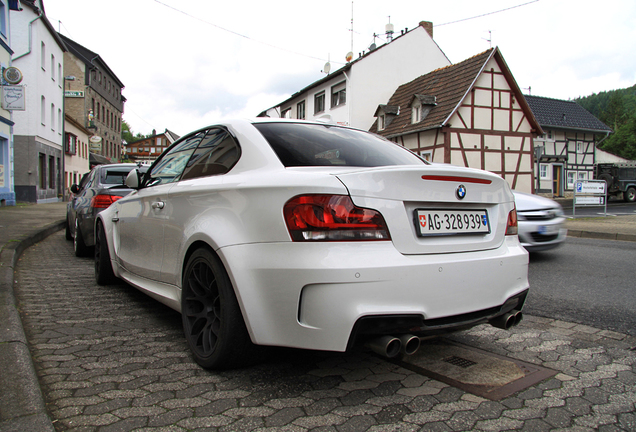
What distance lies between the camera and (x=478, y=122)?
2516cm

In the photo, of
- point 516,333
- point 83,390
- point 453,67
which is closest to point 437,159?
point 453,67

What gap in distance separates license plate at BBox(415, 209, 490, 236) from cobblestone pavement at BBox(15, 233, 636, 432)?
81 cm

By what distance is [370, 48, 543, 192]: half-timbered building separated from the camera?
24625 mm

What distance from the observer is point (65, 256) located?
7582 mm

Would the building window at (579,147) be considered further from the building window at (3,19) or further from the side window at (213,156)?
the side window at (213,156)

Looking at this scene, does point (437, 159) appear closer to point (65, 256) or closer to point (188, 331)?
point (65, 256)

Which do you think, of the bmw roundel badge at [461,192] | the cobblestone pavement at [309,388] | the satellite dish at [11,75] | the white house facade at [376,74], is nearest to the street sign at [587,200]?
the cobblestone pavement at [309,388]

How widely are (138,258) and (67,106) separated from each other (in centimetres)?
4967

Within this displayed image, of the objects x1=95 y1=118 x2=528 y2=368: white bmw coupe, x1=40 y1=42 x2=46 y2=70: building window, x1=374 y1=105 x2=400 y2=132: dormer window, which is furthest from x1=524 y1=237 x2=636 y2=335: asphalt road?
x1=40 y1=42 x2=46 y2=70: building window

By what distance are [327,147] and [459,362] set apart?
149 cm

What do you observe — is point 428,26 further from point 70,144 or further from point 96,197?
point 96,197

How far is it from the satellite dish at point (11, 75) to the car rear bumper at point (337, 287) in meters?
21.0

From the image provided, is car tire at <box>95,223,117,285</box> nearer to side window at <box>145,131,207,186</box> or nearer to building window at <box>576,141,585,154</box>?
side window at <box>145,131,207,186</box>

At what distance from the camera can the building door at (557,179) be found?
35.1m
